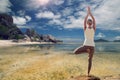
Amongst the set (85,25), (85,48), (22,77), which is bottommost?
(22,77)

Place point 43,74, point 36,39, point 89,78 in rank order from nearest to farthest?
point 89,78
point 43,74
point 36,39

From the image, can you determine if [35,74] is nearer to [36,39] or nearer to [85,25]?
[85,25]

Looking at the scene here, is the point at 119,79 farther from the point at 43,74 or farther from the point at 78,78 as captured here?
the point at 43,74

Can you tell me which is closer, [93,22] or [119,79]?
[93,22]

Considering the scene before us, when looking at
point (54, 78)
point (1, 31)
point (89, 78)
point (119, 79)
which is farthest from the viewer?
point (1, 31)

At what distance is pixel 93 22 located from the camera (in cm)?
1453

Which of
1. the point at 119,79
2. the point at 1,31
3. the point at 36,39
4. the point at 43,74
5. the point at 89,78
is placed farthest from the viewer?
the point at 36,39

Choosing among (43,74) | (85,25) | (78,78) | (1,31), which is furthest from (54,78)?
(1,31)

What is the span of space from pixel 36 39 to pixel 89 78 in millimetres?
185926

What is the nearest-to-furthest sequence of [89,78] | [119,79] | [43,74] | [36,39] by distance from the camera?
[89,78]
[119,79]
[43,74]
[36,39]

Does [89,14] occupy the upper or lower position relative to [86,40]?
upper

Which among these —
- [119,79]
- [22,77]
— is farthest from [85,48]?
[22,77]

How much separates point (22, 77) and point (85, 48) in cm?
775

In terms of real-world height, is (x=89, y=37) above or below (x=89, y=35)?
below
